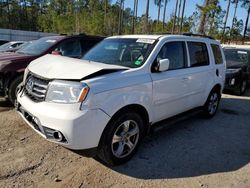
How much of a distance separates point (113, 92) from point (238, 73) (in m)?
6.98

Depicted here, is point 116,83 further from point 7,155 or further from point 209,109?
point 209,109

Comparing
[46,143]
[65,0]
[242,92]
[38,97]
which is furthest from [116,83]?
[65,0]

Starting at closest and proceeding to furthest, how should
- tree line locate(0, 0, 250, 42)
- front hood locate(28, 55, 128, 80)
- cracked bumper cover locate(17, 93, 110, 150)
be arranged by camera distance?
cracked bumper cover locate(17, 93, 110, 150) → front hood locate(28, 55, 128, 80) → tree line locate(0, 0, 250, 42)

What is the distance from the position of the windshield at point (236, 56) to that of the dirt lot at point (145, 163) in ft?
19.7

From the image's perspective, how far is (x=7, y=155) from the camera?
3820 mm

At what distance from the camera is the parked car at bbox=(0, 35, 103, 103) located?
572cm

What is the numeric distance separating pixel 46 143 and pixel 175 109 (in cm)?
223

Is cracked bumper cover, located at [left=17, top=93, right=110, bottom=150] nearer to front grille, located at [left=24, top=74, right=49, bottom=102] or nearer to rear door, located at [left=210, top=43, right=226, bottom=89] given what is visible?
front grille, located at [left=24, top=74, right=49, bottom=102]

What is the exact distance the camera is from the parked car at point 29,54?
5.72 meters

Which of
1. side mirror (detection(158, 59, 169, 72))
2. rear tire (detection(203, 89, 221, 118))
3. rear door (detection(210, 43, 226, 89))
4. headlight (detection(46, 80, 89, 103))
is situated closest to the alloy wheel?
headlight (detection(46, 80, 89, 103))

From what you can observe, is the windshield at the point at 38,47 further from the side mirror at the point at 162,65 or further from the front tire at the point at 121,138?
the front tire at the point at 121,138

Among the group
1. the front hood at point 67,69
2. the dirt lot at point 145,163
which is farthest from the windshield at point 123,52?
the dirt lot at point 145,163

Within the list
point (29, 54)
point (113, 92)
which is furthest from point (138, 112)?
point (29, 54)

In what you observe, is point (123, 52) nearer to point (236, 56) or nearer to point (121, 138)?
point (121, 138)
